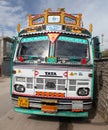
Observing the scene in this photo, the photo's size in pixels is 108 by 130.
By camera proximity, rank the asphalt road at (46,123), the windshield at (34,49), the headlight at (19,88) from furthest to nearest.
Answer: the windshield at (34,49)
the headlight at (19,88)
the asphalt road at (46,123)

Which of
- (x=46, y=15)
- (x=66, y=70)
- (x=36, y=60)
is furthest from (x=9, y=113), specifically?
(x=46, y=15)

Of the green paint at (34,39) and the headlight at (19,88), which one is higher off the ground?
the green paint at (34,39)

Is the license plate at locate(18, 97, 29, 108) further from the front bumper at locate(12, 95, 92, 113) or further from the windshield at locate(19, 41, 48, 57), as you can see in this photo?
the windshield at locate(19, 41, 48, 57)

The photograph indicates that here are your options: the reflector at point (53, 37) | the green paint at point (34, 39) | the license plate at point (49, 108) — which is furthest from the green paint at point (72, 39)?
the license plate at point (49, 108)

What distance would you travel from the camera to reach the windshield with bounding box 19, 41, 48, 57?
7691mm

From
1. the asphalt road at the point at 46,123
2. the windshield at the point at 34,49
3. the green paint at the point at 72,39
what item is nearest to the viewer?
the asphalt road at the point at 46,123

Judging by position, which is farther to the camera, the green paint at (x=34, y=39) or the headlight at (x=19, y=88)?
the green paint at (x=34, y=39)

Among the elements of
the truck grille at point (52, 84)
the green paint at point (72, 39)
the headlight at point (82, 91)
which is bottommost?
the headlight at point (82, 91)

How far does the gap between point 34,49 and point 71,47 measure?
112 centimetres

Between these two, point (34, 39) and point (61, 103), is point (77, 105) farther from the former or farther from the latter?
point (34, 39)

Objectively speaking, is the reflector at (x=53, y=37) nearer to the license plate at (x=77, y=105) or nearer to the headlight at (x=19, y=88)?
the headlight at (x=19, y=88)

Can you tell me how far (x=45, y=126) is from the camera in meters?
7.15

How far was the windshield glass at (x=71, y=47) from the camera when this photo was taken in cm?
773

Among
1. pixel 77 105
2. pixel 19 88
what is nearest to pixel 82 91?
pixel 77 105
